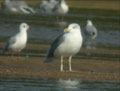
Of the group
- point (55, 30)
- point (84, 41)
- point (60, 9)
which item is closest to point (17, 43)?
point (84, 41)

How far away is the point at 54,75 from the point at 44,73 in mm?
327

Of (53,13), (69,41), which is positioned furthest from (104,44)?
(53,13)

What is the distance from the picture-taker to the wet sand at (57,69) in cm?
1425

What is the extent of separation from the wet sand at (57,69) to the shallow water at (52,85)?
0.63 m

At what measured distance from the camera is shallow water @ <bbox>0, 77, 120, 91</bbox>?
12012mm

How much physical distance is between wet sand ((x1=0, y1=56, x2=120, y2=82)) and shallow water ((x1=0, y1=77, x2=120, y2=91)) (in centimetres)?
63

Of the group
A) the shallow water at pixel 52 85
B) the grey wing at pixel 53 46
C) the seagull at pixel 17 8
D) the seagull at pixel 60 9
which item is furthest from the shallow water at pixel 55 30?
the shallow water at pixel 52 85

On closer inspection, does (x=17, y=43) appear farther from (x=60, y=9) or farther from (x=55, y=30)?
(x=60, y=9)

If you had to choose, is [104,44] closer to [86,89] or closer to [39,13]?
[86,89]

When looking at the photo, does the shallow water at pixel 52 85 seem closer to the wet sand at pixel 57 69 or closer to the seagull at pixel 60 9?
the wet sand at pixel 57 69

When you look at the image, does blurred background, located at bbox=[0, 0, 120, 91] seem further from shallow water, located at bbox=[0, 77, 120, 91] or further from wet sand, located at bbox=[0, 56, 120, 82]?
wet sand, located at bbox=[0, 56, 120, 82]

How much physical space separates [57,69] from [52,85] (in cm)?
360

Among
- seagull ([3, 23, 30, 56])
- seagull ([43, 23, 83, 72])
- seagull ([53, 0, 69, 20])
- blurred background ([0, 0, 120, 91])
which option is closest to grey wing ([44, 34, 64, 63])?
seagull ([43, 23, 83, 72])

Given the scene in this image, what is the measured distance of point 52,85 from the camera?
492 inches
